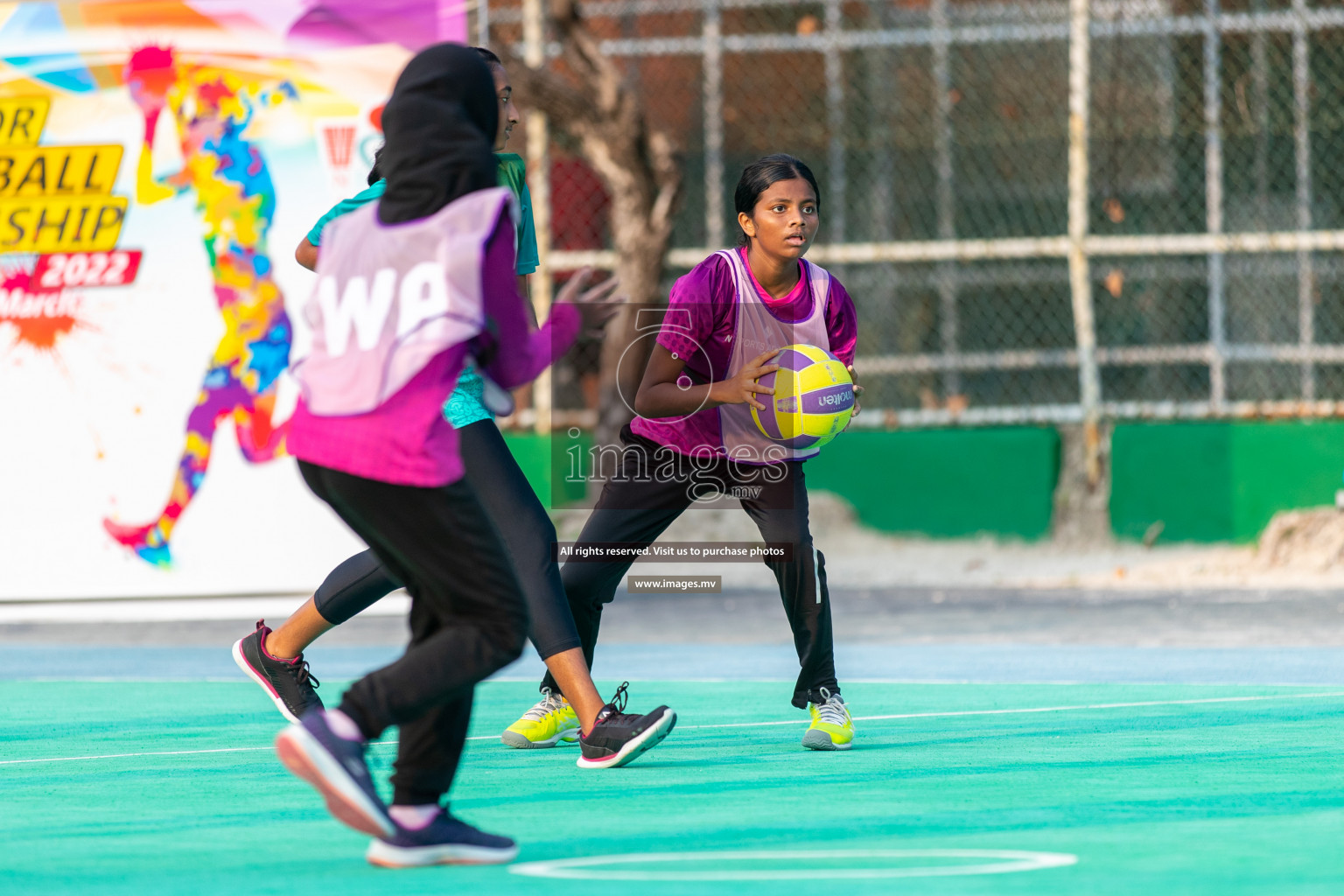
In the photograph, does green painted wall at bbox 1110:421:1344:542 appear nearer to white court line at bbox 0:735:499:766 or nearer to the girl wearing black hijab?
white court line at bbox 0:735:499:766

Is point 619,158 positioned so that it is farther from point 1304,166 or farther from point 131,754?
point 131,754

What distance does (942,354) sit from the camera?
15477 mm

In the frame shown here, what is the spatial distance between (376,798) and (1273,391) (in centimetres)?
1167

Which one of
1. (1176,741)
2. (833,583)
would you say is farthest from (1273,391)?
(1176,741)

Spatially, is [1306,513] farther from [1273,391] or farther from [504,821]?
[504,821]

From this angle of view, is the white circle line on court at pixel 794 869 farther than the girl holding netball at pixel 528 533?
No

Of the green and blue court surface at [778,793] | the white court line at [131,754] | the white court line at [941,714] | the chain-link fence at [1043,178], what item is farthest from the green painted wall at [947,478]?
the white court line at [131,754]

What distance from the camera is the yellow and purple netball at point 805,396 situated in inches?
252

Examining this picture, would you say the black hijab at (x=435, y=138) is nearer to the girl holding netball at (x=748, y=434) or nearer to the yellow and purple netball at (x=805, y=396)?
the girl holding netball at (x=748, y=434)

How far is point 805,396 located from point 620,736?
1.29 meters

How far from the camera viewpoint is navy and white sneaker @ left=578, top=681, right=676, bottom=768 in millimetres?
5828

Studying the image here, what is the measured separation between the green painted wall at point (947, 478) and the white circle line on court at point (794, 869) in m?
→ 10.4

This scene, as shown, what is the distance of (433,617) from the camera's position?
4.55 m

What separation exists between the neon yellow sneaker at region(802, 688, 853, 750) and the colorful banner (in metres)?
5.53
